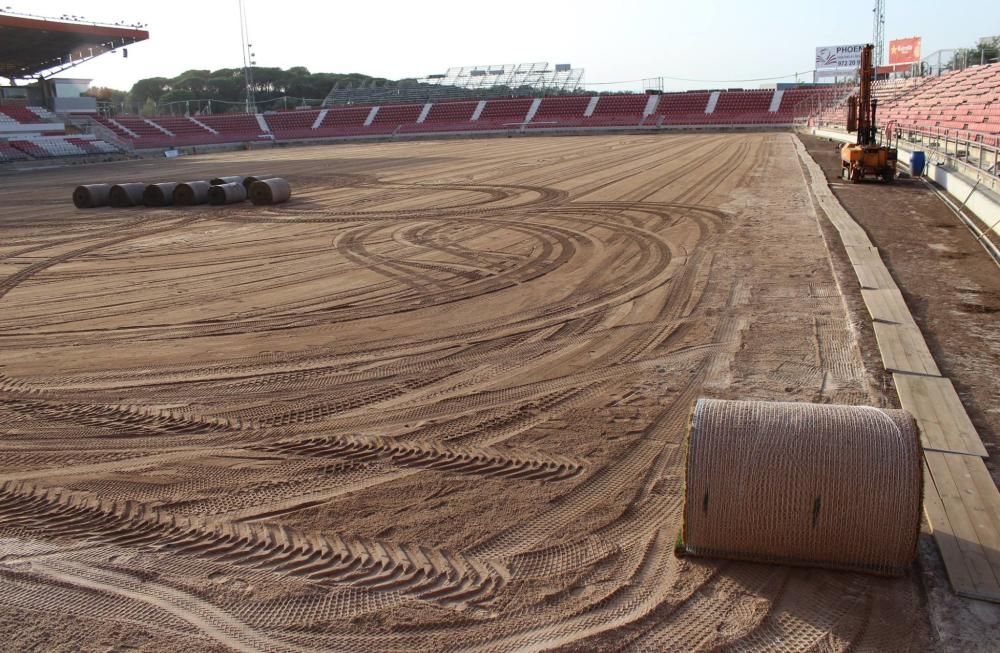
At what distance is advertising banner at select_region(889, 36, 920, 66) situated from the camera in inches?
3354

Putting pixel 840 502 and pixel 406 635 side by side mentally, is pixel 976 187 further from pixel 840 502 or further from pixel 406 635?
pixel 406 635

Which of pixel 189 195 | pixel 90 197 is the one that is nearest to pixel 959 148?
pixel 189 195

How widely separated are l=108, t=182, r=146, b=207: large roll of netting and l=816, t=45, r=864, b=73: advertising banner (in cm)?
8709

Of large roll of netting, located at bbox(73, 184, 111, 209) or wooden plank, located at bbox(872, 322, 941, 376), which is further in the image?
large roll of netting, located at bbox(73, 184, 111, 209)

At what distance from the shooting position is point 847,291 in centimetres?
1059

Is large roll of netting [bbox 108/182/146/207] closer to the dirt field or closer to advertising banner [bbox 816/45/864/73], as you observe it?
the dirt field

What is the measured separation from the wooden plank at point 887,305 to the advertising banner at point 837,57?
297 ft

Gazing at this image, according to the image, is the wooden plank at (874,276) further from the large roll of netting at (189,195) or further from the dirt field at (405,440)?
the large roll of netting at (189,195)

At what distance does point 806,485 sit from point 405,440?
3.36m

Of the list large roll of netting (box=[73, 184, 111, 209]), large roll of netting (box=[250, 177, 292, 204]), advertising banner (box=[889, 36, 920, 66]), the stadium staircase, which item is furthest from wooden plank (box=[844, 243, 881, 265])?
advertising banner (box=[889, 36, 920, 66])

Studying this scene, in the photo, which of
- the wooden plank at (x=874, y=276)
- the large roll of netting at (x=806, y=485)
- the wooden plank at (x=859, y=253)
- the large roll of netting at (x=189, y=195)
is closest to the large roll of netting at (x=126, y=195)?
the large roll of netting at (x=189, y=195)

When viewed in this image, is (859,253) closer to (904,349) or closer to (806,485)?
(904,349)

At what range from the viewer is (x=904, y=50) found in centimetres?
8725

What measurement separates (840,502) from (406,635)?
255 centimetres
